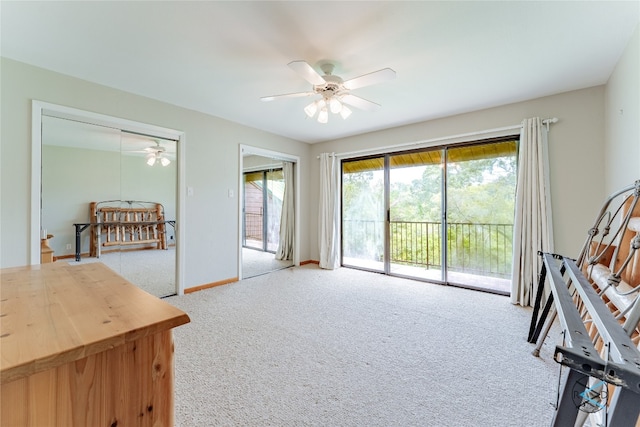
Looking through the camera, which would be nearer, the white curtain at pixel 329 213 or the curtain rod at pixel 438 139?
the curtain rod at pixel 438 139

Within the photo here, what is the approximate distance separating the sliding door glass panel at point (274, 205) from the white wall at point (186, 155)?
2.23 ft

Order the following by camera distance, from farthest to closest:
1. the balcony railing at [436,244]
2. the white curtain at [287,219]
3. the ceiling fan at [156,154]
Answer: the white curtain at [287,219] → the balcony railing at [436,244] → the ceiling fan at [156,154]

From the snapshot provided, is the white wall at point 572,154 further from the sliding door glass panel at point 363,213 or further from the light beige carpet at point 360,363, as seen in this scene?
the sliding door glass panel at point 363,213

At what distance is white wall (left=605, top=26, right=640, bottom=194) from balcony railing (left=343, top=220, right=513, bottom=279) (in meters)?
1.25

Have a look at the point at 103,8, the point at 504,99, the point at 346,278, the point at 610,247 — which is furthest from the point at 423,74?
the point at 346,278

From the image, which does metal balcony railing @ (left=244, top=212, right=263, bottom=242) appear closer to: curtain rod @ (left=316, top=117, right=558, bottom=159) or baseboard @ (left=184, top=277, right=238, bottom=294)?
baseboard @ (left=184, top=277, right=238, bottom=294)

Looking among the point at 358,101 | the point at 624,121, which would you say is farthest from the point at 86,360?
the point at 624,121

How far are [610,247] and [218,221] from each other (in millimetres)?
3982

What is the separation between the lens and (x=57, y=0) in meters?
1.62

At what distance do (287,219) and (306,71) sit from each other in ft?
11.5

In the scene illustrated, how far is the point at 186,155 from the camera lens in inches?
135

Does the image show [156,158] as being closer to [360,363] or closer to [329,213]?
[329,213]

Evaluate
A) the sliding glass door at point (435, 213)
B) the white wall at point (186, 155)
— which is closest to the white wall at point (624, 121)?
the sliding glass door at point (435, 213)

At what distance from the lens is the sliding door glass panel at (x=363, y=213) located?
15.1 feet
